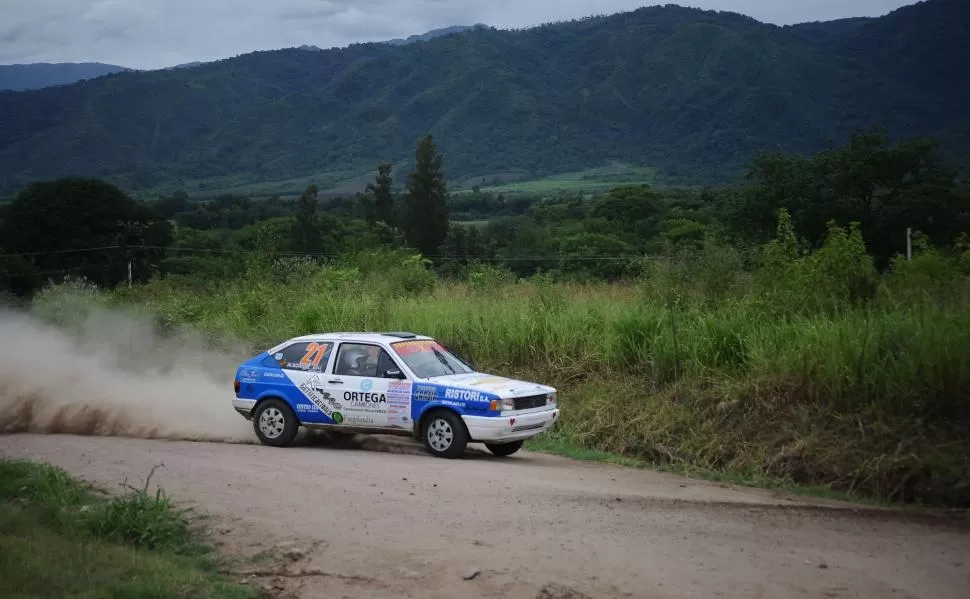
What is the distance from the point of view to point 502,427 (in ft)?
46.8

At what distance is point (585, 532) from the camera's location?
1001 cm

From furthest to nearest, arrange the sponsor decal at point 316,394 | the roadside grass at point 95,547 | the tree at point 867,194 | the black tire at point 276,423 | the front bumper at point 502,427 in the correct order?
1. the tree at point 867,194
2. the black tire at point 276,423
3. the sponsor decal at point 316,394
4. the front bumper at point 502,427
5. the roadside grass at point 95,547

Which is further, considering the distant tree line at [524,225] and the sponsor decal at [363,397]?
the distant tree line at [524,225]

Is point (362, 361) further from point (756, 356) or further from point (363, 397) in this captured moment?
point (756, 356)

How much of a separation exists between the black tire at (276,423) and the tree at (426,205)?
2549 inches

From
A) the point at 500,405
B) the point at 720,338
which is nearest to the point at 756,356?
the point at 720,338

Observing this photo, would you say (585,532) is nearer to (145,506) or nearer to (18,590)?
(145,506)

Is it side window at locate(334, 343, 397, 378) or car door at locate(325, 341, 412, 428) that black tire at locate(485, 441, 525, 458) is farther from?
side window at locate(334, 343, 397, 378)

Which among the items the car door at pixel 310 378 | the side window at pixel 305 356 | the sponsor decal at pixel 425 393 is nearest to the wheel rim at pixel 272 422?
the car door at pixel 310 378

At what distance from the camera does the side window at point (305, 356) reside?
16.1m

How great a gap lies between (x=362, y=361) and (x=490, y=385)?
220 cm

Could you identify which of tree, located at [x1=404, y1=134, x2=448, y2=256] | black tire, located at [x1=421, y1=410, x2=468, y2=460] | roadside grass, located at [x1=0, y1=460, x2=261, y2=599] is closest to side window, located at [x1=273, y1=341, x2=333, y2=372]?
black tire, located at [x1=421, y1=410, x2=468, y2=460]

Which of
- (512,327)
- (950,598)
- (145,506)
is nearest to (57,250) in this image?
(512,327)

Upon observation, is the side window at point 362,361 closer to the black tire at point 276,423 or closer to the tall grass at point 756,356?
the black tire at point 276,423
